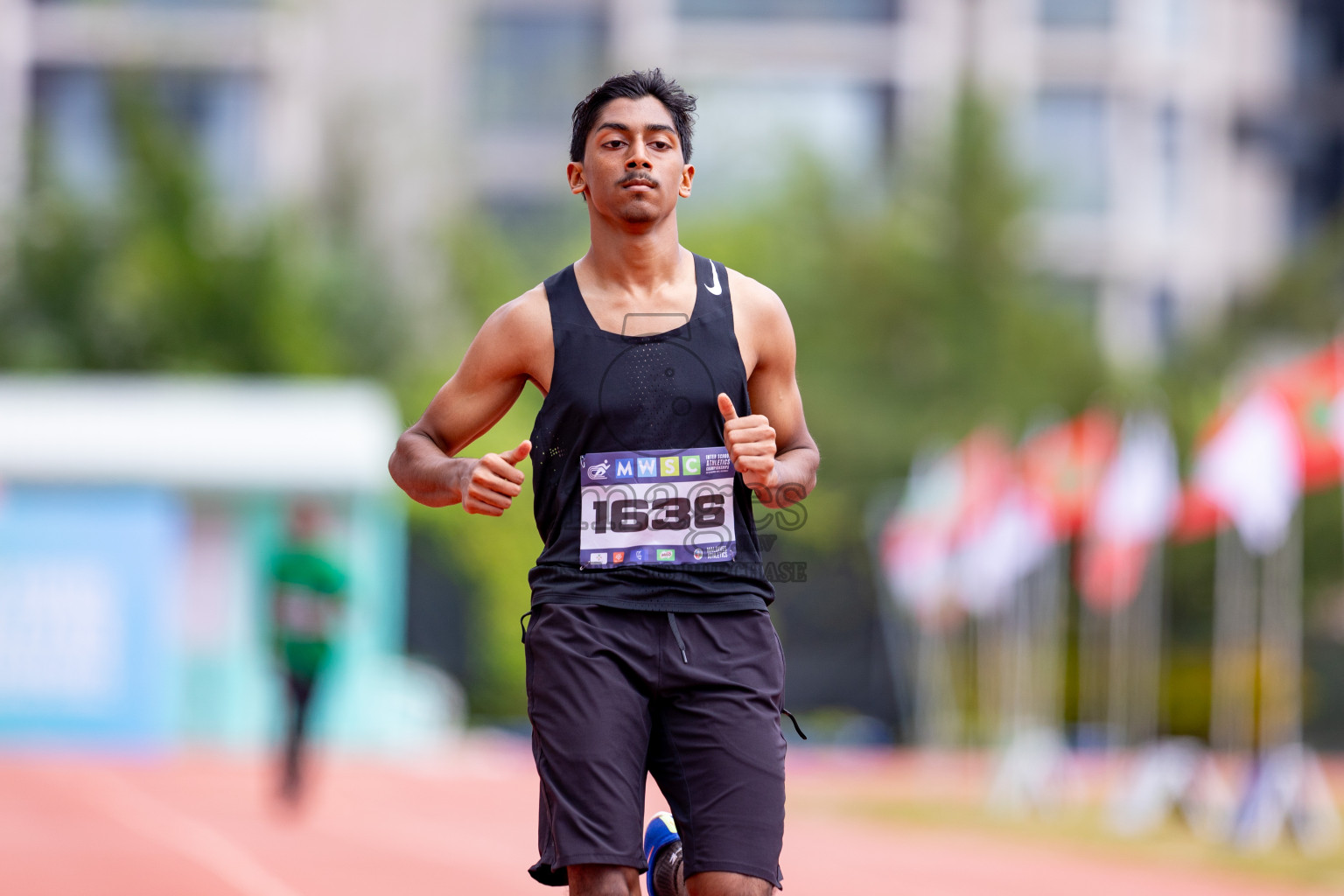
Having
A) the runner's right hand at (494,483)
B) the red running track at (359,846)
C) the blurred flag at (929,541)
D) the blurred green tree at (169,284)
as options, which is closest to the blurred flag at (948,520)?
the blurred flag at (929,541)

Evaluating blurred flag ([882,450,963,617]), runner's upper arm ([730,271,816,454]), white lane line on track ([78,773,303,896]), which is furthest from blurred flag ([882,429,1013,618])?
runner's upper arm ([730,271,816,454])

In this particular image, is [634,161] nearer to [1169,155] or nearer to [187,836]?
[187,836]

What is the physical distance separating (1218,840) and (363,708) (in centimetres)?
1051

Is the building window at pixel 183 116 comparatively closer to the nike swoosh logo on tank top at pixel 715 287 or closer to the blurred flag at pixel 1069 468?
the blurred flag at pixel 1069 468

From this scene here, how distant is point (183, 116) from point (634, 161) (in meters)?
36.0

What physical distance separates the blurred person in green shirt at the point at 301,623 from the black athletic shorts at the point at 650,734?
9.61 meters

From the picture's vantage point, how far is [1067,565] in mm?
26562

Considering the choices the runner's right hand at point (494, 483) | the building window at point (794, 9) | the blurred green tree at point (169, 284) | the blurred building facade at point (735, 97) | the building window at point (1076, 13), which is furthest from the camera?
the building window at point (794, 9)

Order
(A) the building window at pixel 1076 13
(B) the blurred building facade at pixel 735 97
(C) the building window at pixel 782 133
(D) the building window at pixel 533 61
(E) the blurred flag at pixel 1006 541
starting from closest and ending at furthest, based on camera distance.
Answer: (E) the blurred flag at pixel 1006 541
(C) the building window at pixel 782 133
(B) the blurred building facade at pixel 735 97
(A) the building window at pixel 1076 13
(D) the building window at pixel 533 61

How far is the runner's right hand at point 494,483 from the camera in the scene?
3824mm

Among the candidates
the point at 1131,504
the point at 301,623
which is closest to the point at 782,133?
the point at 1131,504

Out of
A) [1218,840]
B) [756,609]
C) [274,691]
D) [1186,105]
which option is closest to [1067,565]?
[274,691]

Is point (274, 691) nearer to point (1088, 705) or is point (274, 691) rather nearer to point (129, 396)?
point (129, 396)

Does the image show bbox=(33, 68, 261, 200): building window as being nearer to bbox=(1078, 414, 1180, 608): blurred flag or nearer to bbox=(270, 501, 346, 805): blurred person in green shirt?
bbox=(1078, 414, 1180, 608): blurred flag
